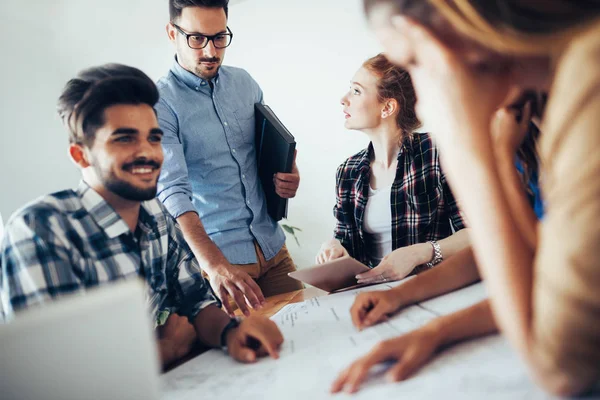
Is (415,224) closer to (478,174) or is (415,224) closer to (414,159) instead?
(414,159)

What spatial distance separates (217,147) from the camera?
1973 millimetres

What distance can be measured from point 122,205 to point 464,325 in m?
0.76

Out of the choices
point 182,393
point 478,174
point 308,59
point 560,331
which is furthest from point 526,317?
point 308,59

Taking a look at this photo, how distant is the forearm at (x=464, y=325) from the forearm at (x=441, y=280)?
28 centimetres

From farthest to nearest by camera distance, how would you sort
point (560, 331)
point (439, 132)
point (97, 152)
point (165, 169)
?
point (165, 169) → point (97, 152) → point (439, 132) → point (560, 331)

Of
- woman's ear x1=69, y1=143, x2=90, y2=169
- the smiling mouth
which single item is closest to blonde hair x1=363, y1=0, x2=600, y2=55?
the smiling mouth

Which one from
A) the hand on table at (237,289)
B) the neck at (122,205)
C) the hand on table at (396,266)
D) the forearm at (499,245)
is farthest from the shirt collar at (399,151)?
the forearm at (499,245)

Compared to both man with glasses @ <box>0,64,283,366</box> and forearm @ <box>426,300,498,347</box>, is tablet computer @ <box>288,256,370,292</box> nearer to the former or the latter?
man with glasses @ <box>0,64,283,366</box>

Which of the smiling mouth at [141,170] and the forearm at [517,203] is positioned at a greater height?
the smiling mouth at [141,170]

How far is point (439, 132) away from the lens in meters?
0.60

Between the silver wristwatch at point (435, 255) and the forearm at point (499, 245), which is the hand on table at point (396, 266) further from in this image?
the forearm at point (499, 245)

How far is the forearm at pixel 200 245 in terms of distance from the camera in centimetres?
148

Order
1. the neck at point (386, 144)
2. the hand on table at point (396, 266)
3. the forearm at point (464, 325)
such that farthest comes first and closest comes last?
the neck at point (386, 144)
the hand on table at point (396, 266)
the forearm at point (464, 325)

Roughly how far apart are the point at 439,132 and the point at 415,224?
1.22m
